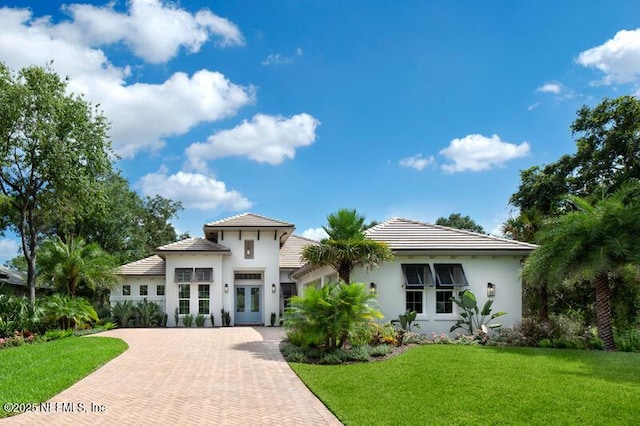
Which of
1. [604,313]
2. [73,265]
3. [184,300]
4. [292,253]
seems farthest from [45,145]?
[604,313]

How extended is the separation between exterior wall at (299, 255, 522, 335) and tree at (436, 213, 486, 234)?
1576 inches

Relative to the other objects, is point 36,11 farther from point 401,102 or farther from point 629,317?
point 629,317

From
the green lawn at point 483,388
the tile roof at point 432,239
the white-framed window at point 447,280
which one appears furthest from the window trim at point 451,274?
the green lawn at point 483,388

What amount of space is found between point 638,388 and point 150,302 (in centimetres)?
2434

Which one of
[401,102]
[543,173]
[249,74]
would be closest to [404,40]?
[401,102]

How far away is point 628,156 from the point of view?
84.3 ft

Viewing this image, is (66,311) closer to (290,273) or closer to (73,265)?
(73,265)

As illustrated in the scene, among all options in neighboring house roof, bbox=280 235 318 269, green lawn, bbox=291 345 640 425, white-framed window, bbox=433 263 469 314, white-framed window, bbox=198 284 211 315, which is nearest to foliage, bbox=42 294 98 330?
white-framed window, bbox=198 284 211 315

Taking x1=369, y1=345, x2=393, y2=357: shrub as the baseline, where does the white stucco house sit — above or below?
above

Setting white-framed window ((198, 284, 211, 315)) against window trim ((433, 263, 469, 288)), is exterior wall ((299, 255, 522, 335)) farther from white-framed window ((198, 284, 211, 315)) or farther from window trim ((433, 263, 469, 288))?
white-framed window ((198, 284, 211, 315))

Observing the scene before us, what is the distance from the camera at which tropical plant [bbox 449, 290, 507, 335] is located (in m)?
19.3

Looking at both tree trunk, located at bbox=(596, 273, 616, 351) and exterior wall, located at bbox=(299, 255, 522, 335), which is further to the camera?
exterior wall, located at bbox=(299, 255, 522, 335)

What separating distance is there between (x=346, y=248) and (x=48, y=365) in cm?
910

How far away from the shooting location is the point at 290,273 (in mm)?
31875
